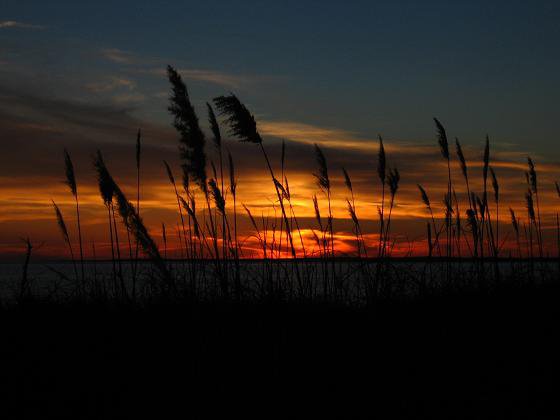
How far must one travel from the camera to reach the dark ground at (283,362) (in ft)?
10.7

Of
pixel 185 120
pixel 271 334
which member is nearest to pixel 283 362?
pixel 271 334

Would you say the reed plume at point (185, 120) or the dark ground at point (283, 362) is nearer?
the dark ground at point (283, 362)

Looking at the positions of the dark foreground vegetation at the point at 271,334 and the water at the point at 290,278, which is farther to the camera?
the water at the point at 290,278

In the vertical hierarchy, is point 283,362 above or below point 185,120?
below

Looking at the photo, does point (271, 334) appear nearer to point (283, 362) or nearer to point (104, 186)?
point (283, 362)

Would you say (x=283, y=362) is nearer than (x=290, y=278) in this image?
Yes

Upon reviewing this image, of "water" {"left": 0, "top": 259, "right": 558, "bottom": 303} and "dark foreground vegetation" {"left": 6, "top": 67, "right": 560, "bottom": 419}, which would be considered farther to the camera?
"water" {"left": 0, "top": 259, "right": 558, "bottom": 303}

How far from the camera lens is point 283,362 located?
3662mm

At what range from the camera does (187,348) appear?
12.7ft

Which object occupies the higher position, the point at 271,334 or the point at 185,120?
the point at 185,120

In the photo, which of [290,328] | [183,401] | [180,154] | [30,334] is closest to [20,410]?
[183,401]

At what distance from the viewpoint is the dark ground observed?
3256 millimetres

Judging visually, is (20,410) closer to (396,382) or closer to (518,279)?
(396,382)

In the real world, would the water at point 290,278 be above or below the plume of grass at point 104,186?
below
